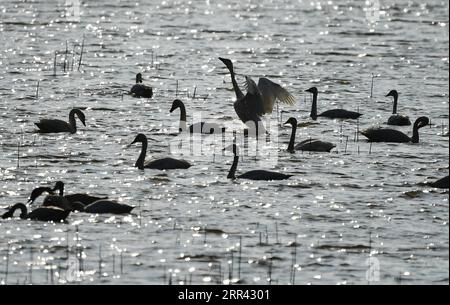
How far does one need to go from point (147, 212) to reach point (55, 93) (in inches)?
479

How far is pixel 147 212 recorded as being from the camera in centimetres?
1828

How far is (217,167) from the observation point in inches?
864

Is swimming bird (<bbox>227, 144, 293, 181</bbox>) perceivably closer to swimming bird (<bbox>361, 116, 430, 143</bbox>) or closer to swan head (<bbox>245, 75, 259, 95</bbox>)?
swan head (<bbox>245, 75, 259, 95</bbox>)

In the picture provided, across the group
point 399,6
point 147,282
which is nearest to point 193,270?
point 147,282

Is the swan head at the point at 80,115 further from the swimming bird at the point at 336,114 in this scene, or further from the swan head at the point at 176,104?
the swimming bird at the point at 336,114

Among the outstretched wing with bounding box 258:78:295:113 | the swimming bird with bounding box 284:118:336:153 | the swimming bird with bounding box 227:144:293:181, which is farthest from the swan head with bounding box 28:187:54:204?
the outstretched wing with bounding box 258:78:295:113

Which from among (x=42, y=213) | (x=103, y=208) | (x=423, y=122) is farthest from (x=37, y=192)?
(x=423, y=122)

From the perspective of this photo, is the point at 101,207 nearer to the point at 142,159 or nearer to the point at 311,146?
the point at 142,159

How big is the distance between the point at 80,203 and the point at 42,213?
80 cm

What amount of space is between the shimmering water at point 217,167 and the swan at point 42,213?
0.55 ft

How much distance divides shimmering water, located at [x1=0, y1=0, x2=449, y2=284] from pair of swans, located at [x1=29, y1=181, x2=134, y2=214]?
0.96ft

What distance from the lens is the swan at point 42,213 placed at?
57.2ft

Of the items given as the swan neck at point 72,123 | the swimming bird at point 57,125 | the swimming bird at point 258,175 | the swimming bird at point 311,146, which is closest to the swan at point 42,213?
the swimming bird at point 258,175

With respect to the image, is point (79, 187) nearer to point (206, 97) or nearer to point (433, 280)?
point (433, 280)
